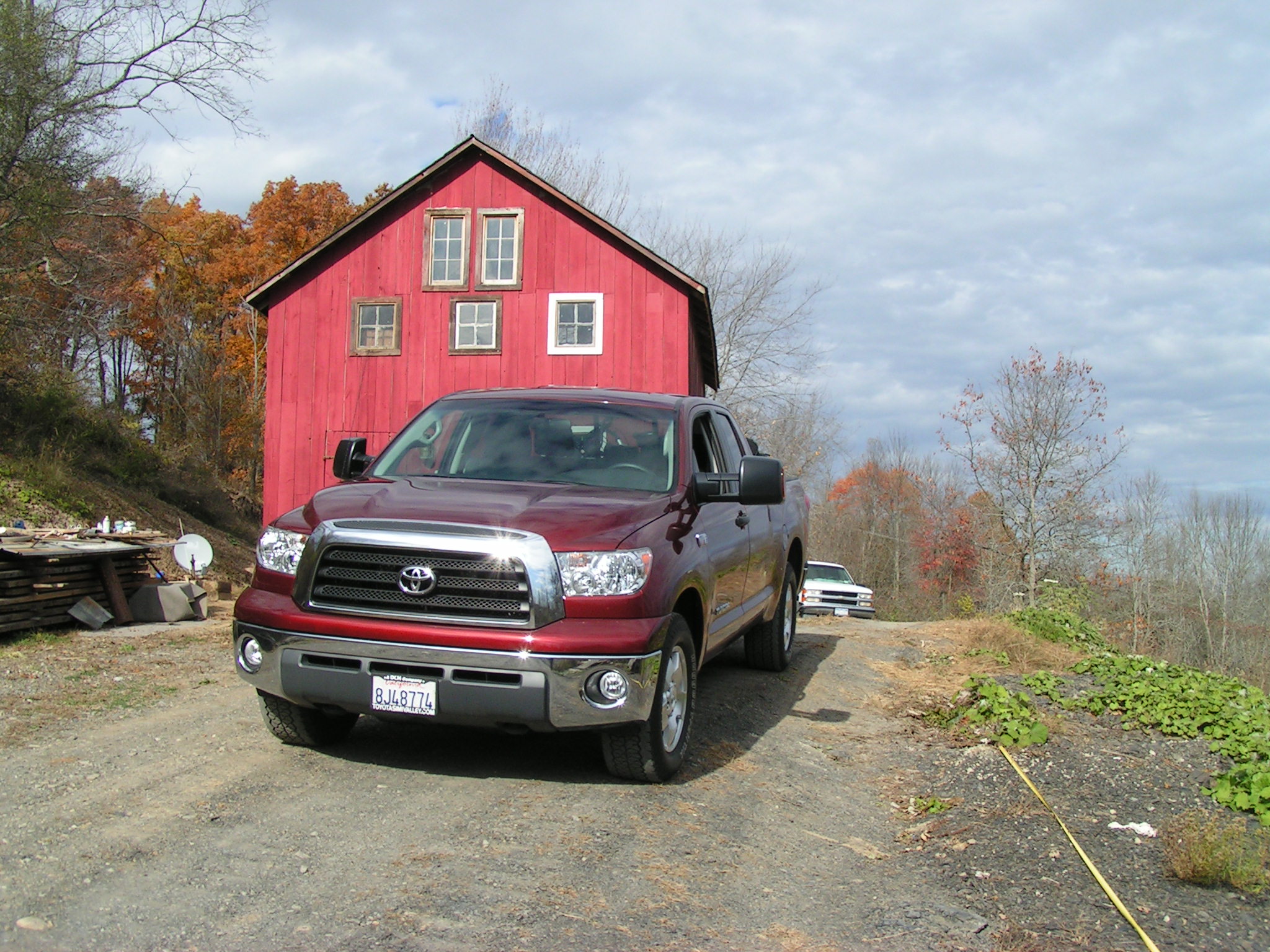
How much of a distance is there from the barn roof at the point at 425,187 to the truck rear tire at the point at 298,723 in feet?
48.9

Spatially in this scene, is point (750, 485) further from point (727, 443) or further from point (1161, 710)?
point (1161, 710)

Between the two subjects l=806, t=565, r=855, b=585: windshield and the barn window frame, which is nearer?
the barn window frame

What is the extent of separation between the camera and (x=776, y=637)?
8.30 meters

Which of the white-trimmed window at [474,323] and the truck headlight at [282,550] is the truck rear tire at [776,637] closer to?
the truck headlight at [282,550]

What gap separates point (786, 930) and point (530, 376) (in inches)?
653

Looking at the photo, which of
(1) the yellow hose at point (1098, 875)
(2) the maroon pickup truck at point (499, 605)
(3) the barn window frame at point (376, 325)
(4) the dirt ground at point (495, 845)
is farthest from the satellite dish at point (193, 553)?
(1) the yellow hose at point (1098, 875)

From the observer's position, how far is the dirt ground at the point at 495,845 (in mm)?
3355

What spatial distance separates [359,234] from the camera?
20.2 meters

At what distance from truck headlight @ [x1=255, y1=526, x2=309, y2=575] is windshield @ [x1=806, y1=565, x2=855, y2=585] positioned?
830 inches

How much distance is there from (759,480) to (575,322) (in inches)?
568

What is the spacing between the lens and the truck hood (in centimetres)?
459

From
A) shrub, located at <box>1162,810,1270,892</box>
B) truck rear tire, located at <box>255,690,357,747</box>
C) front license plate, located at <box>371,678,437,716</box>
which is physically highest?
front license plate, located at <box>371,678,437,716</box>

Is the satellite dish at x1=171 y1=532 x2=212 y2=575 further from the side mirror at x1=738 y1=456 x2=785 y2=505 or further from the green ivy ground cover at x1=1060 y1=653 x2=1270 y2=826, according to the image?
the green ivy ground cover at x1=1060 y1=653 x2=1270 y2=826

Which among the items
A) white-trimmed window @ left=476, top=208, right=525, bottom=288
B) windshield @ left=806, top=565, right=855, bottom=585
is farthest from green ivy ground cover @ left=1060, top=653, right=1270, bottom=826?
windshield @ left=806, top=565, right=855, bottom=585
